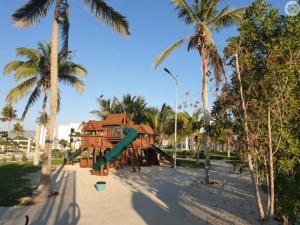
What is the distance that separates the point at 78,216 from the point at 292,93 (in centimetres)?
753

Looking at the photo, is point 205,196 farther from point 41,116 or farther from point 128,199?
point 41,116

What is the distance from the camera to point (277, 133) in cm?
659

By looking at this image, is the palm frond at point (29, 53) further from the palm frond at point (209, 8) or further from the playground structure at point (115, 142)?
the palm frond at point (209, 8)

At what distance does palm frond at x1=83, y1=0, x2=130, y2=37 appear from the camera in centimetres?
1628

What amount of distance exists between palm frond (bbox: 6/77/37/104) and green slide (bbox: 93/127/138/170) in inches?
338

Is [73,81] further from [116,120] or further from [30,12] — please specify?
[30,12]

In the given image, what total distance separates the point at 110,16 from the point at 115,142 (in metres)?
16.1

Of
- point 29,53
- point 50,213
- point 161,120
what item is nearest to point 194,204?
point 50,213

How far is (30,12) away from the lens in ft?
53.5

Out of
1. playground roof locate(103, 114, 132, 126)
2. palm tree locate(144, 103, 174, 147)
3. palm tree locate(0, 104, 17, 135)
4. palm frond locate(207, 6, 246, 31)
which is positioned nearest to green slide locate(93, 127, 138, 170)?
playground roof locate(103, 114, 132, 126)

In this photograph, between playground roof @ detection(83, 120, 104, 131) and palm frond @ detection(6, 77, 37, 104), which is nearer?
palm frond @ detection(6, 77, 37, 104)

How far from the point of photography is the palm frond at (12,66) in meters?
28.8

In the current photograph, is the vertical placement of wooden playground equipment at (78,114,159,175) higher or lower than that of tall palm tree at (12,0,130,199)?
lower

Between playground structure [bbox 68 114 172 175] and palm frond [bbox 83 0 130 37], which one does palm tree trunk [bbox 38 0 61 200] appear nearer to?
palm frond [bbox 83 0 130 37]
